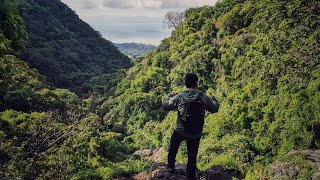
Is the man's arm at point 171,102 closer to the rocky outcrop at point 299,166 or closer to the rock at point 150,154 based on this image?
the rocky outcrop at point 299,166

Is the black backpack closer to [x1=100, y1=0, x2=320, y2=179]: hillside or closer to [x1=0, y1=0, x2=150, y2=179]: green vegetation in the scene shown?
[x1=0, y1=0, x2=150, y2=179]: green vegetation

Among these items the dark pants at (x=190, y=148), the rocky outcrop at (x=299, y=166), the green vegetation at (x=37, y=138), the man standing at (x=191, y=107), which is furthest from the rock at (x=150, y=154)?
the man standing at (x=191, y=107)

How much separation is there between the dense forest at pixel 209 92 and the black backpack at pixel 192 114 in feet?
8.78

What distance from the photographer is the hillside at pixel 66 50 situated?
59031mm

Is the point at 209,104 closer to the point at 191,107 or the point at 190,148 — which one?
the point at 191,107

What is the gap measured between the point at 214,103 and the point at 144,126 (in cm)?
3843

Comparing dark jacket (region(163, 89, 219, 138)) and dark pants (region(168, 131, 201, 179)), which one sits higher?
dark jacket (region(163, 89, 219, 138))

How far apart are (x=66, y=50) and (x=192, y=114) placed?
2715 inches

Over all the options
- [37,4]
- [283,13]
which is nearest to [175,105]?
[283,13]

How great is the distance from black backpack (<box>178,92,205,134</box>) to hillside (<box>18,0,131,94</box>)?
43.7 meters

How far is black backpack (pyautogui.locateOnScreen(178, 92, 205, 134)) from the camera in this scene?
5250 mm

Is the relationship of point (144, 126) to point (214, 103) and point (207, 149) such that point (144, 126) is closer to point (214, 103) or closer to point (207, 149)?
point (207, 149)

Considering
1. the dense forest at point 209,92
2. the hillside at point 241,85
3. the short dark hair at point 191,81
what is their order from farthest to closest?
1. the hillside at point 241,85
2. the dense forest at point 209,92
3. the short dark hair at point 191,81

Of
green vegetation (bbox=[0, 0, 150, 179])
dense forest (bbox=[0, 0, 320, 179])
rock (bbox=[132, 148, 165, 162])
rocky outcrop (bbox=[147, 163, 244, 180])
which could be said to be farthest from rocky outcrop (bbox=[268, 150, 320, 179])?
rock (bbox=[132, 148, 165, 162])
